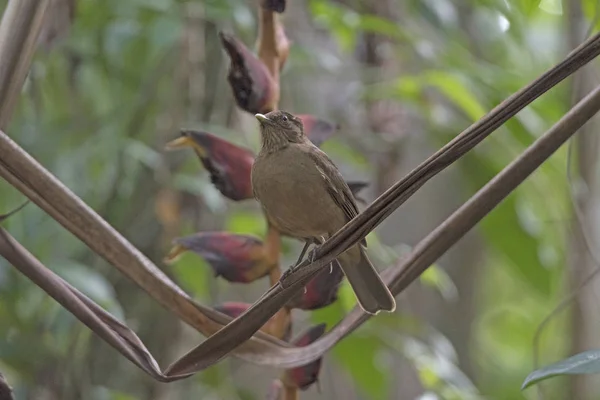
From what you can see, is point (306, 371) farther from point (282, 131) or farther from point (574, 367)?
point (282, 131)

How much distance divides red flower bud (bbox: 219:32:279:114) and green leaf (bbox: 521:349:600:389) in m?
0.43

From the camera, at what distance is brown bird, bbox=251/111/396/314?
1.07 m

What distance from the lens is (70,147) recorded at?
1.49 meters

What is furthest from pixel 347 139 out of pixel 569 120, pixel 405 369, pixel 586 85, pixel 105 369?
pixel 569 120

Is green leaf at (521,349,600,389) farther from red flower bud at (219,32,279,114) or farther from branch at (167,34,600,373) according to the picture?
red flower bud at (219,32,279,114)

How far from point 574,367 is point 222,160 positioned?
45 cm

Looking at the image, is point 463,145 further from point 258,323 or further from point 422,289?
point 422,289

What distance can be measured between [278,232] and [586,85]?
31.1 inches

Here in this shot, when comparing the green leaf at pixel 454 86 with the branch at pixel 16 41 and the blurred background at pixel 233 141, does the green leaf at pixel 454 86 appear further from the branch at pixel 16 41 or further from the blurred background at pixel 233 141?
the branch at pixel 16 41

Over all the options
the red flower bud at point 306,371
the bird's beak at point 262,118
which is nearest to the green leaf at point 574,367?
the red flower bud at point 306,371

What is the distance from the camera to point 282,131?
119 centimetres

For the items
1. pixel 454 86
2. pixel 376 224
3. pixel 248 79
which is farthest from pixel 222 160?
pixel 454 86

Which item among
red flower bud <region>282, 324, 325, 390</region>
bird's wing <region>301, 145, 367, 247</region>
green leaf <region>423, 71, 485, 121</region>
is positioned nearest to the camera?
red flower bud <region>282, 324, 325, 390</region>

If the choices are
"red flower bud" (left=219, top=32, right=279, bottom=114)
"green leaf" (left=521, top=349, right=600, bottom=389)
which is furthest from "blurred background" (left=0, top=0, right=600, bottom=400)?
"green leaf" (left=521, top=349, right=600, bottom=389)
